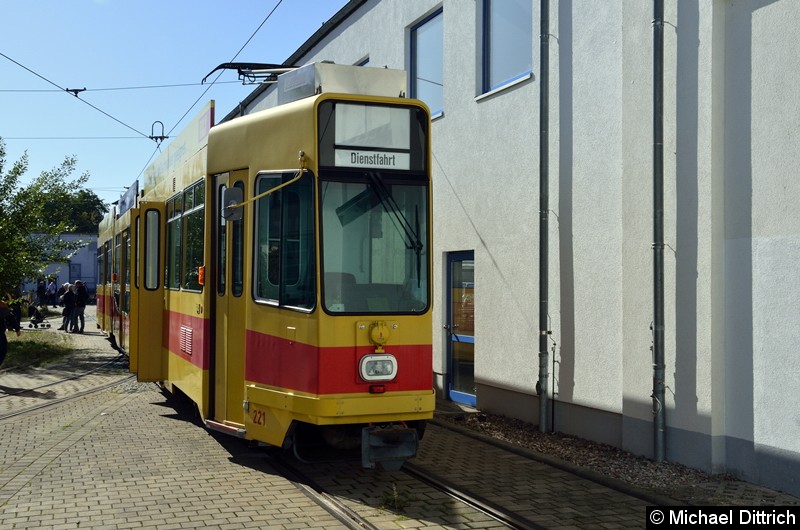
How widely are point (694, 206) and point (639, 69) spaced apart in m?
1.58

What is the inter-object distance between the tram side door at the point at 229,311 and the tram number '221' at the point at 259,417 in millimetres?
344

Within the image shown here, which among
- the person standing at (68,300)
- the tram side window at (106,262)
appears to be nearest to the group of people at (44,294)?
the person standing at (68,300)

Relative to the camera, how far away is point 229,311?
323 inches

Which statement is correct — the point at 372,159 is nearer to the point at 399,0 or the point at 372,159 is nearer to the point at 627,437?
the point at 627,437

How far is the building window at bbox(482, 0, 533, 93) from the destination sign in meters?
3.84

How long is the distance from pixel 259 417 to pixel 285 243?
157cm

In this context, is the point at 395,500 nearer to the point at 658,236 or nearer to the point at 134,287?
the point at 658,236

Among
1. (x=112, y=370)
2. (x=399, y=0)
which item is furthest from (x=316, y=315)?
(x=112, y=370)

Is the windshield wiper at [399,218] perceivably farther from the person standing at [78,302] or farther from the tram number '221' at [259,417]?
the person standing at [78,302]

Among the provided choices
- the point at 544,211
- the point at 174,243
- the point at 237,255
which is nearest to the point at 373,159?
the point at 237,255

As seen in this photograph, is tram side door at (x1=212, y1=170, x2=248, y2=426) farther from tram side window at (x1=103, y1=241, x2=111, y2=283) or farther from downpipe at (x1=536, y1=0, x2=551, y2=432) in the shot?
tram side window at (x1=103, y1=241, x2=111, y2=283)

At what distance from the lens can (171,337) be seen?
35.3 feet

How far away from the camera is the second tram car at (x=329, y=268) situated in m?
7.04

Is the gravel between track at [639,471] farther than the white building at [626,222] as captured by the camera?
No
